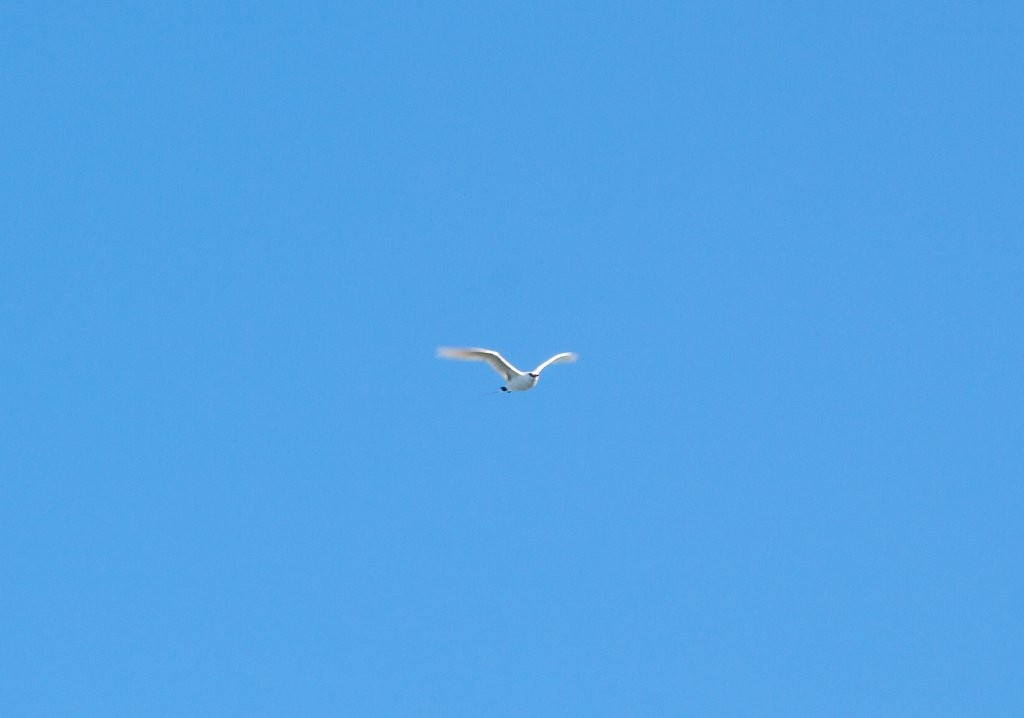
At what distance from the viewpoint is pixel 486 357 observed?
82.6 m

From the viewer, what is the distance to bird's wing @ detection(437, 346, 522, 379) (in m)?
81.7

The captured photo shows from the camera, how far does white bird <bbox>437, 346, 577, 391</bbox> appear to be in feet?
268

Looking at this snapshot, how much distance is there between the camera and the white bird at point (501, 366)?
81812 mm

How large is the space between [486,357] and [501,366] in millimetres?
837

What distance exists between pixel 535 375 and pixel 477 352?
3.05 meters

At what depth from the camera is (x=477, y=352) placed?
82.1 meters

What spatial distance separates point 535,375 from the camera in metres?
84.0

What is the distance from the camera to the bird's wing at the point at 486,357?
8169cm

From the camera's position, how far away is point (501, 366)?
273 feet
